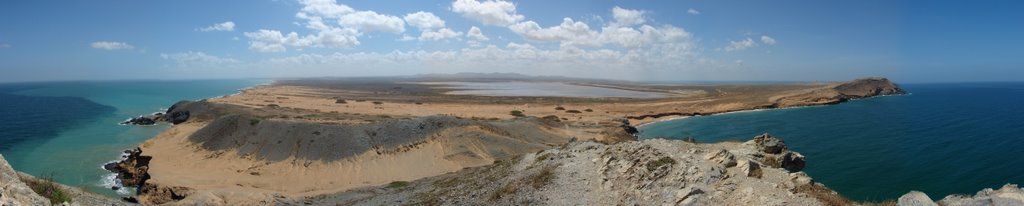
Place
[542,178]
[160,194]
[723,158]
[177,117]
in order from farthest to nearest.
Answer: [177,117]
[160,194]
[542,178]
[723,158]

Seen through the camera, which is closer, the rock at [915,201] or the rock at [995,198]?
the rock at [995,198]

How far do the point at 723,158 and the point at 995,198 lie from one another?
26.7ft

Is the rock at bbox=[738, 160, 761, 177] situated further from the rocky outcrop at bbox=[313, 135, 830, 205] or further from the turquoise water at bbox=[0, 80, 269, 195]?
the turquoise water at bbox=[0, 80, 269, 195]

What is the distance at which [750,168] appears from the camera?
64.6 ft

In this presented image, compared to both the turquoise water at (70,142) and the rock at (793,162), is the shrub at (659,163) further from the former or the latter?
the turquoise water at (70,142)

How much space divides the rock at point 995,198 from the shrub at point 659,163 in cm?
858

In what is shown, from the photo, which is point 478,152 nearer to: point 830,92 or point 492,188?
point 492,188

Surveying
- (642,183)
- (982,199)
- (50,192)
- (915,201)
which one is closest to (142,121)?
(50,192)

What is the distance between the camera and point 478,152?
43969 mm

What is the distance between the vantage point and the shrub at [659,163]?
70.3 ft

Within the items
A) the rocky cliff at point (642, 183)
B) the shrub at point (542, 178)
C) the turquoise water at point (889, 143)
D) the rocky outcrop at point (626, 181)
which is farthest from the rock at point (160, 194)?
the turquoise water at point (889, 143)

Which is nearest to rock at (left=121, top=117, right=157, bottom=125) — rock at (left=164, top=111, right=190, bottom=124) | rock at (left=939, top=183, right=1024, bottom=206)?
rock at (left=164, top=111, right=190, bottom=124)

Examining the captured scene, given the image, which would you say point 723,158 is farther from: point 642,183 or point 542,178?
point 542,178

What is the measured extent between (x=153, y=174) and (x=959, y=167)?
56086 mm
